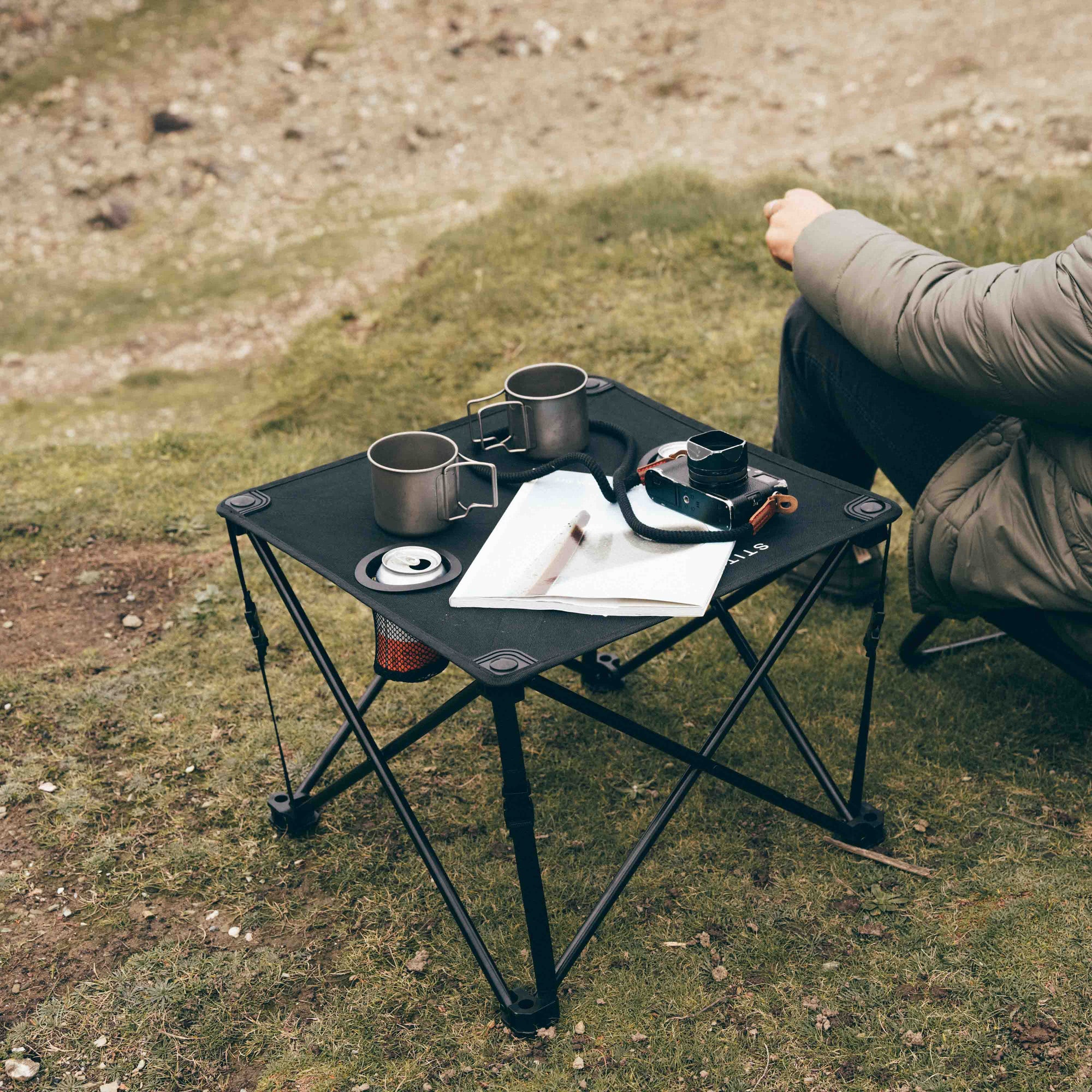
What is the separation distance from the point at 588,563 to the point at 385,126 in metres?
7.61

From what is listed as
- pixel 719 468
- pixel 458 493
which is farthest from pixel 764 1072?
pixel 458 493

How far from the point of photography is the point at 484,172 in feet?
25.6

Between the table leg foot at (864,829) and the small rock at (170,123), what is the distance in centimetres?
838

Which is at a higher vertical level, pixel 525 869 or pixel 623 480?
pixel 623 480

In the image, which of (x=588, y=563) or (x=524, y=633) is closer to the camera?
(x=524, y=633)

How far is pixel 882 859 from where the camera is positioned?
2234 millimetres

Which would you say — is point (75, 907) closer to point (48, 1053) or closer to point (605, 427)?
point (48, 1053)

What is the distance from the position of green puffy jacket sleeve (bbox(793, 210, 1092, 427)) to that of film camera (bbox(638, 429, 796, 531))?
1.19 ft

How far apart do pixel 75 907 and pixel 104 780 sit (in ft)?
1.27

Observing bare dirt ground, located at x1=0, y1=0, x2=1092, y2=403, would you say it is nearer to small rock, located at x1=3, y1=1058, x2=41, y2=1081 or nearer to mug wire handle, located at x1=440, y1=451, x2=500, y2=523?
mug wire handle, located at x1=440, y1=451, x2=500, y2=523

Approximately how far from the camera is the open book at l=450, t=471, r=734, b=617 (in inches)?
67.1

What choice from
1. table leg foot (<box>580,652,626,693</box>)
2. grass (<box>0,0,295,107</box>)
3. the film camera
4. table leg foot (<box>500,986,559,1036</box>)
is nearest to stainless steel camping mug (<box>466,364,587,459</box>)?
the film camera

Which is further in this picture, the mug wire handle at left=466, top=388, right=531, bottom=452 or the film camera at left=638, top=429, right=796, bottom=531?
the mug wire handle at left=466, top=388, right=531, bottom=452

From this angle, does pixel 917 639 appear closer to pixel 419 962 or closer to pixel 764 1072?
pixel 764 1072
